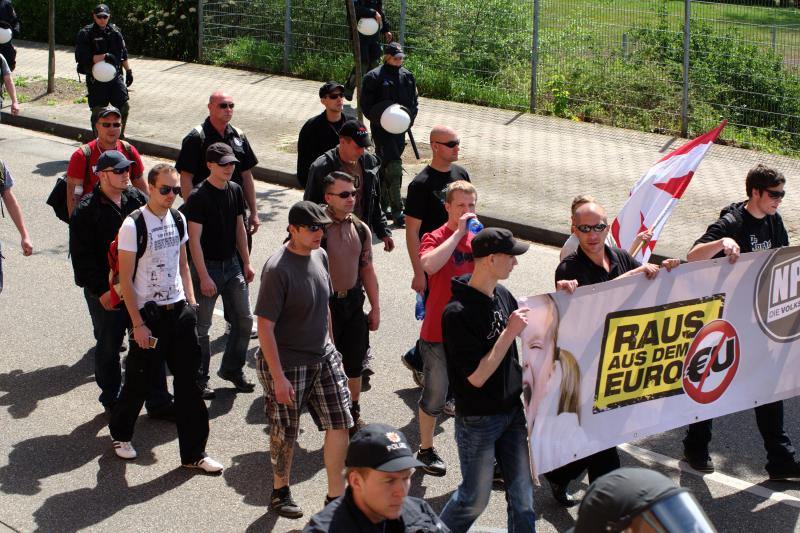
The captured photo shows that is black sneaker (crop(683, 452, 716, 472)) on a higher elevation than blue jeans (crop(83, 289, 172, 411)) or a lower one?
lower

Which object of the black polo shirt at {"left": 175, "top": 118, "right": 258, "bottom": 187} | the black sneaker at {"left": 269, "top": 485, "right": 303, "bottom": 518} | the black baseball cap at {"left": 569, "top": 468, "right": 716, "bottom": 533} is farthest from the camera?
the black polo shirt at {"left": 175, "top": 118, "right": 258, "bottom": 187}

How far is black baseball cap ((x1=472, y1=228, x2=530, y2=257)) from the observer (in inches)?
215

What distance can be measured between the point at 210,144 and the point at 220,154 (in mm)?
1196

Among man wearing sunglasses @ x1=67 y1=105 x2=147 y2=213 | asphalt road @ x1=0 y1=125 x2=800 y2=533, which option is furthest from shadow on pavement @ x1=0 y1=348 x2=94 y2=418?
man wearing sunglasses @ x1=67 y1=105 x2=147 y2=213

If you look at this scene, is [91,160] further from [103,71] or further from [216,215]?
[103,71]

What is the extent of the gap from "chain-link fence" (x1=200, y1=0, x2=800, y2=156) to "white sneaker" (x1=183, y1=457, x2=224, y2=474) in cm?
1091

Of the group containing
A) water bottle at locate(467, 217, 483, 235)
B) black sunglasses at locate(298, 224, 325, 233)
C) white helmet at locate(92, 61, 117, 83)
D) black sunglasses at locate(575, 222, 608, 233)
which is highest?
black sunglasses at locate(575, 222, 608, 233)

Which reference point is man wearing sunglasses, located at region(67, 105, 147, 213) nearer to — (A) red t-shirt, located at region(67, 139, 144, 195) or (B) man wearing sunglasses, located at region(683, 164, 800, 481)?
(A) red t-shirt, located at region(67, 139, 144, 195)

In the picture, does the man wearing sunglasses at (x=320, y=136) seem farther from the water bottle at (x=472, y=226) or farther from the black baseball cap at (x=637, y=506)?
the black baseball cap at (x=637, y=506)

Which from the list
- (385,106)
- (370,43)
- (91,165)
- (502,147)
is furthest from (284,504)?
(370,43)

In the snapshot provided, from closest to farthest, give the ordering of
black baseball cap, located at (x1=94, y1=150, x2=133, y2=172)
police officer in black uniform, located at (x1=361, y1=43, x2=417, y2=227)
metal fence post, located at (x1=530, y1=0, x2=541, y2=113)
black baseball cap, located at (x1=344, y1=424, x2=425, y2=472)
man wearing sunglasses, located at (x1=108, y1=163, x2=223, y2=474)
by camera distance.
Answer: black baseball cap, located at (x1=344, y1=424, x2=425, y2=472) → man wearing sunglasses, located at (x1=108, y1=163, x2=223, y2=474) → black baseball cap, located at (x1=94, y1=150, x2=133, y2=172) → police officer in black uniform, located at (x1=361, y1=43, x2=417, y2=227) → metal fence post, located at (x1=530, y1=0, x2=541, y2=113)

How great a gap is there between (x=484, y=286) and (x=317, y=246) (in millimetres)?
1195

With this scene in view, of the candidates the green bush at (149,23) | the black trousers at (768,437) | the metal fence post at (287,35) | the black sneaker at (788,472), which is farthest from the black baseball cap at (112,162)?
the green bush at (149,23)

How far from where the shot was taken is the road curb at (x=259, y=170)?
476 inches
